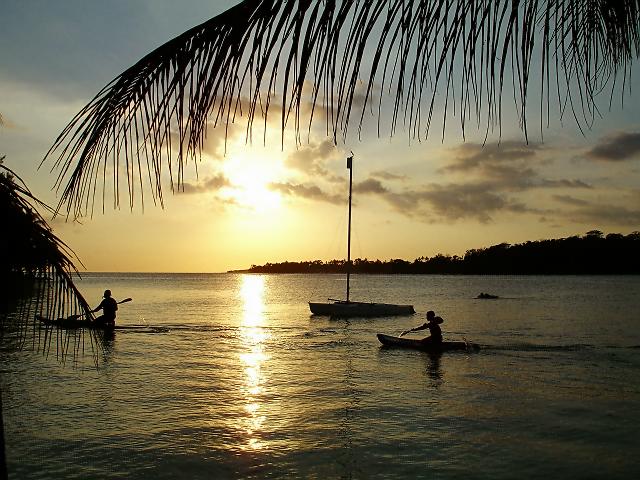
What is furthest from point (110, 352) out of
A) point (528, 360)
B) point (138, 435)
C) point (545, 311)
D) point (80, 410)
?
point (545, 311)

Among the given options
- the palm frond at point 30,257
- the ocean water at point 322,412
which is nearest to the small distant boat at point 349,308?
the ocean water at point 322,412

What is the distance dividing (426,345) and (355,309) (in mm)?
23539

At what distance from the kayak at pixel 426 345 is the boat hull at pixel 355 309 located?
20.4m

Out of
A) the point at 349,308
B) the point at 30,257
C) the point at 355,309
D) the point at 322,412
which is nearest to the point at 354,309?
the point at 355,309

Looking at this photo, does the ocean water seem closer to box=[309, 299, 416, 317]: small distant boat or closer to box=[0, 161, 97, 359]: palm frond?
box=[0, 161, 97, 359]: palm frond

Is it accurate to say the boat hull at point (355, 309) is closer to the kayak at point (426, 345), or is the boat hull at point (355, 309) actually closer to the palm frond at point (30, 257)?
the kayak at point (426, 345)

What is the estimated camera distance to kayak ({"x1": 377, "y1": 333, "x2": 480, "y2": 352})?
26795mm

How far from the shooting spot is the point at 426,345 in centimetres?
2688

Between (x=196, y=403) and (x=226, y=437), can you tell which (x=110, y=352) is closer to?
(x=196, y=403)

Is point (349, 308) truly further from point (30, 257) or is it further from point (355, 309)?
point (30, 257)

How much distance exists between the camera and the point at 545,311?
63438 mm

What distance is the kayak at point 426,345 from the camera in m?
26.8

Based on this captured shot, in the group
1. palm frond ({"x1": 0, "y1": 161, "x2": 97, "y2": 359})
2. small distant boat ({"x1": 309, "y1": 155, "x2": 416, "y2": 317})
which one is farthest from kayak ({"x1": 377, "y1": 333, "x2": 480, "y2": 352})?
palm frond ({"x1": 0, "y1": 161, "x2": 97, "y2": 359})

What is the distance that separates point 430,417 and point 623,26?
15.5 metres
